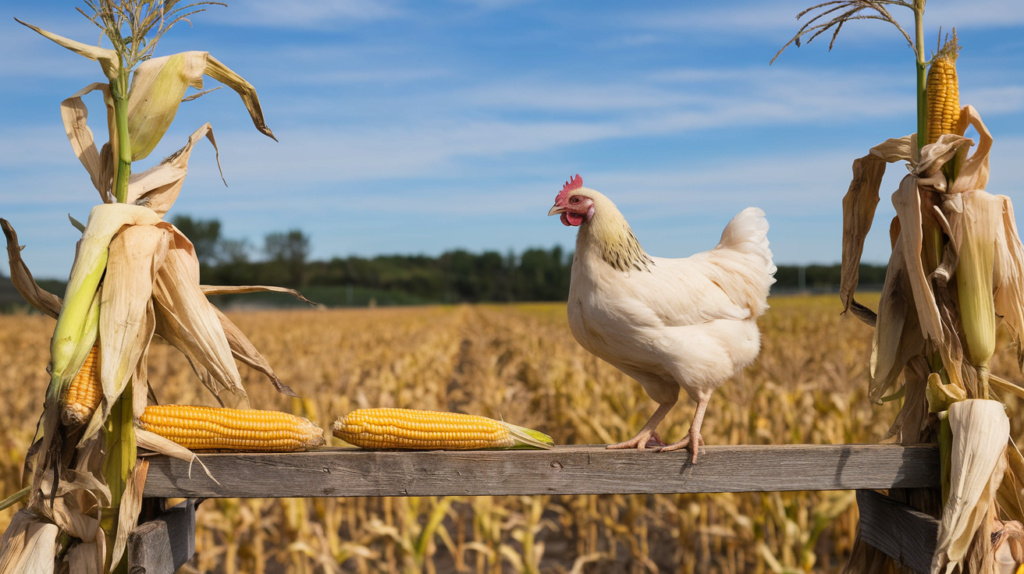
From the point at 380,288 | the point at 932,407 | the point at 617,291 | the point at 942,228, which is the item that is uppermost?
the point at 942,228

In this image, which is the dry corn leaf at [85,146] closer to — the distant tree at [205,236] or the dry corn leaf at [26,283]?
the dry corn leaf at [26,283]

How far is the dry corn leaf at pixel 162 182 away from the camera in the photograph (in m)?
1.89

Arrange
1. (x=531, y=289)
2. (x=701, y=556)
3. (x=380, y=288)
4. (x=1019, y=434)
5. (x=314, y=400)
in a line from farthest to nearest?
(x=380, y=288) < (x=531, y=289) < (x=314, y=400) < (x=1019, y=434) < (x=701, y=556)

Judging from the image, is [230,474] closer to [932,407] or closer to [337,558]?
[932,407]

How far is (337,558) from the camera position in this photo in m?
4.36

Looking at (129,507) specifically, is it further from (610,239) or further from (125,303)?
(610,239)

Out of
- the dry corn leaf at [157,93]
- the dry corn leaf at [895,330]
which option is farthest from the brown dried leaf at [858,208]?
the dry corn leaf at [157,93]

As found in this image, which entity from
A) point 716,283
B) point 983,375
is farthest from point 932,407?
point 716,283

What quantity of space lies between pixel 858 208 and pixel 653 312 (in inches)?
31.6

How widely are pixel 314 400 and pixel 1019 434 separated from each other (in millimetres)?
7315

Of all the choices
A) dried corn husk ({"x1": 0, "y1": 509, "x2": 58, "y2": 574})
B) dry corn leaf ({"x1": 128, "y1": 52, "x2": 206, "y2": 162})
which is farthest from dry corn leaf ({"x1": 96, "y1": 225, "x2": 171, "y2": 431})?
dried corn husk ({"x1": 0, "y1": 509, "x2": 58, "y2": 574})

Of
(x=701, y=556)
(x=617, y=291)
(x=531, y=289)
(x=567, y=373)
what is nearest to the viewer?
(x=617, y=291)

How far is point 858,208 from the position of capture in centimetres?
228

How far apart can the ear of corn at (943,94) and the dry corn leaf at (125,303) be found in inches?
90.0
